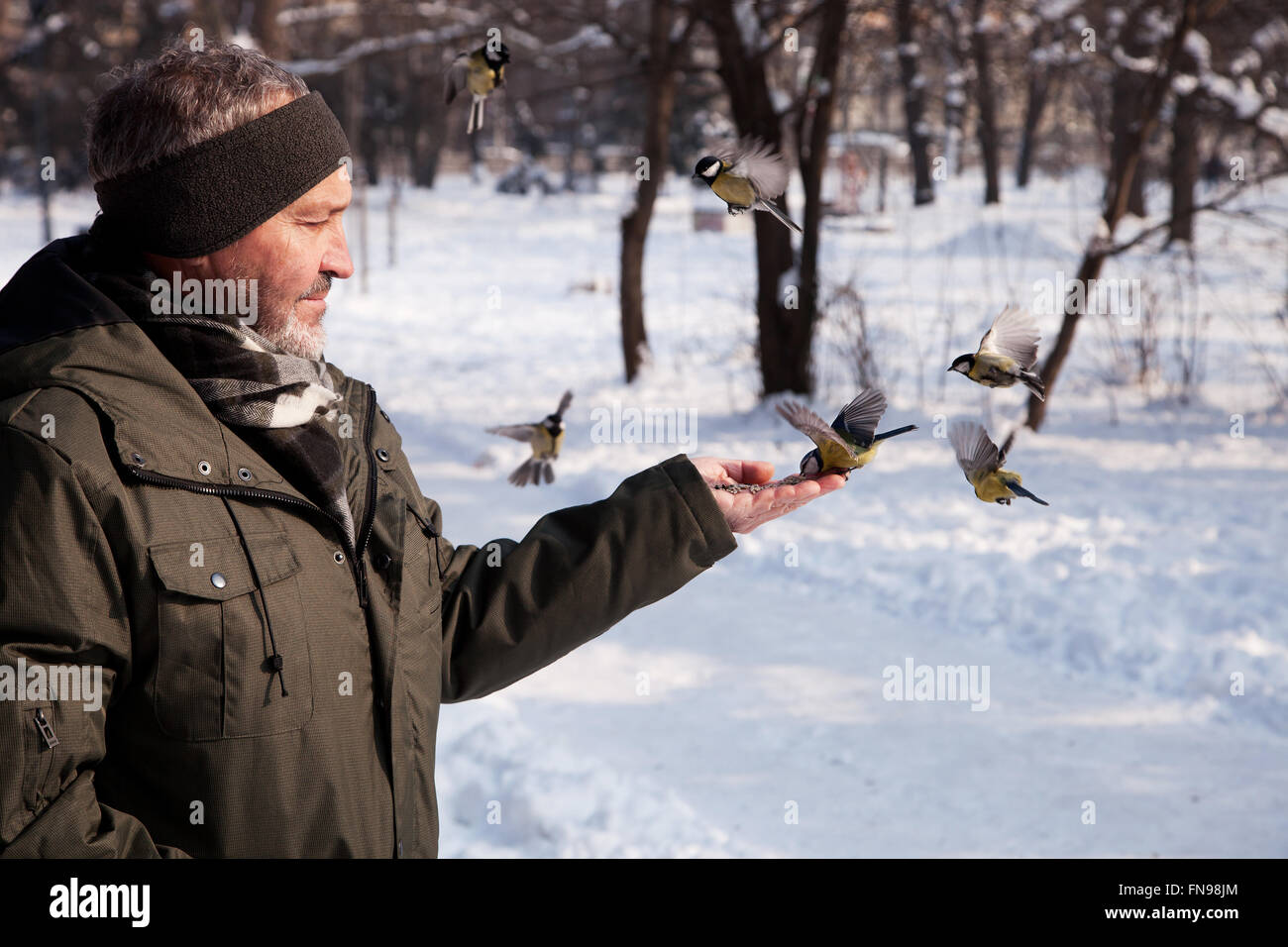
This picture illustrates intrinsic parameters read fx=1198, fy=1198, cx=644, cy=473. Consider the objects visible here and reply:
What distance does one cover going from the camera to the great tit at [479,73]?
271cm

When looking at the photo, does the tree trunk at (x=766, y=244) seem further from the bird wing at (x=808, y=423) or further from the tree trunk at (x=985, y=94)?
the bird wing at (x=808, y=423)

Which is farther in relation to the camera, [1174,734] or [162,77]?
[1174,734]

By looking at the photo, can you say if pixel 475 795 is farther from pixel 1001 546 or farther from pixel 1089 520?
pixel 1089 520

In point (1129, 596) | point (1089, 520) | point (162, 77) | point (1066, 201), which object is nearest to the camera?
point (162, 77)

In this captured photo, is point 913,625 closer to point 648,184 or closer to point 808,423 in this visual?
point 808,423

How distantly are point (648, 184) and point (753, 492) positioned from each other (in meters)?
9.47

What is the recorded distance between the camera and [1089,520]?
7199mm

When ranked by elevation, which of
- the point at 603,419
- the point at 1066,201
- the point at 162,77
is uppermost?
the point at 1066,201

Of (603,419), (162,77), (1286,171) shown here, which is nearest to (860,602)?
(603,419)

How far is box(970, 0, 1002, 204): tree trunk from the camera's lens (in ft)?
53.6

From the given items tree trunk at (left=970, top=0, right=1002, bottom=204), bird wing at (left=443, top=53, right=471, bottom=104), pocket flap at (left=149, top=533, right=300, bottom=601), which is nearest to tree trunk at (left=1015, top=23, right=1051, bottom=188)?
tree trunk at (left=970, top=0, right=1002, bottom=204)

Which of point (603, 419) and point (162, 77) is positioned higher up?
point (162, 77)

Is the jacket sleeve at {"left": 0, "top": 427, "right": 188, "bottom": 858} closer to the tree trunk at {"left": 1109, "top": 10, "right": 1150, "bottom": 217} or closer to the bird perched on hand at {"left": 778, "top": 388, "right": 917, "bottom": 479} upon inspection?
the bird perched on hand at {"left": 778, "top": 388, "right": 917, "bottom": 479}
